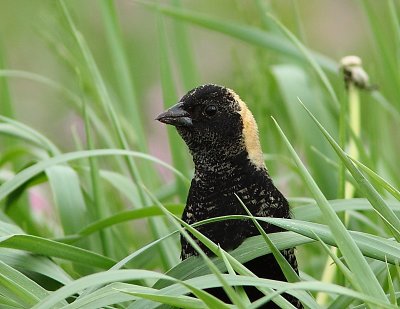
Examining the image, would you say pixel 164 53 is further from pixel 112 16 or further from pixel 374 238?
pixel 374 238

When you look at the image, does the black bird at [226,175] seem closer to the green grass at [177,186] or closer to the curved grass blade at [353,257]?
the green grass at [177,186]

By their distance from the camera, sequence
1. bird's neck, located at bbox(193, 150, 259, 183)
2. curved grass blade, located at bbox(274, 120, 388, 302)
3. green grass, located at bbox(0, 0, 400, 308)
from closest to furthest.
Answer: curved grass blade, located at bbox(274, 120, 388, 302) < green grass, located at bbox(0, 0, 400, 308) < bird's neck, located at bbox(193, 150, 259, 183)

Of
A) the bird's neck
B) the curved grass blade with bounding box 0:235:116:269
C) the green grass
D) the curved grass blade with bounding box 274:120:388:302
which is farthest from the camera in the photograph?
the bird's neck

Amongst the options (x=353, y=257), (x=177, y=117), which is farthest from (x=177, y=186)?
(x=353, y=257)

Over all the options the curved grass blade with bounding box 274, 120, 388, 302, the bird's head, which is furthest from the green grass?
the bird's head

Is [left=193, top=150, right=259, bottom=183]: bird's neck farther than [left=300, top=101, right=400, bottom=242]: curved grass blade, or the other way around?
[left=193, top=150, right=259, bottom=183]: bird's neck

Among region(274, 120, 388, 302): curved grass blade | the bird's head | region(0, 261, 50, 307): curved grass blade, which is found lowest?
region(274, 120, 388, 302): curved grass blade

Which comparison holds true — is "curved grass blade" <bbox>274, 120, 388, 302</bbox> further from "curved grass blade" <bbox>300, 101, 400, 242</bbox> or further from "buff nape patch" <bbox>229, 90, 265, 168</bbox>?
"buff nape patch" <bbox>229, 90, 265, 168</bbox>
